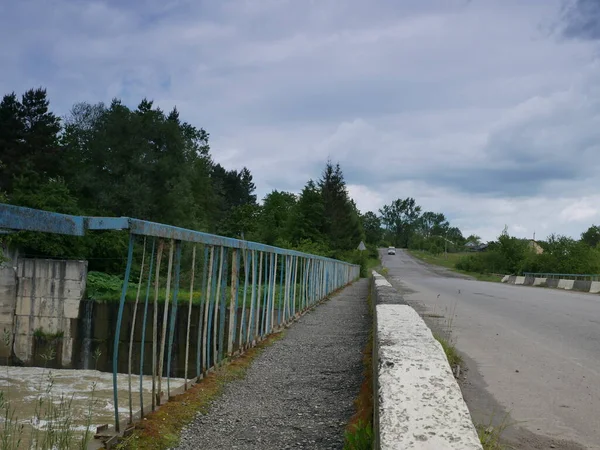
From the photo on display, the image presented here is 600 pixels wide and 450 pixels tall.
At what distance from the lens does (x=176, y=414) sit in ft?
13.6

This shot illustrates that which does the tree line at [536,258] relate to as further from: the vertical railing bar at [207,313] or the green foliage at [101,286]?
the vertical railing bar at [207,313]

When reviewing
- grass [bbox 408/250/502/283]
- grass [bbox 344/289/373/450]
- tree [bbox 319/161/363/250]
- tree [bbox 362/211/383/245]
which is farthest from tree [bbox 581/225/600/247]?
grass [bbox 344/289/373/450]

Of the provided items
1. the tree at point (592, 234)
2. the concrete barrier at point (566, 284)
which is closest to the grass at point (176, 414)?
the concrete barrier at point (566, 284)

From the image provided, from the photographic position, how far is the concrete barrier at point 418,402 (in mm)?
2320

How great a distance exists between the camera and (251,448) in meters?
3.62

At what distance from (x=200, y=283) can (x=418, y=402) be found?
6904 millimetres

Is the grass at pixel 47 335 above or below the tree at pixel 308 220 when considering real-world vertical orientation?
below

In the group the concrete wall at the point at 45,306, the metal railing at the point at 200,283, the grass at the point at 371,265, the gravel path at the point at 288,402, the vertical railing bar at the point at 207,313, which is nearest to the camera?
the metal railing at the point at 200,283

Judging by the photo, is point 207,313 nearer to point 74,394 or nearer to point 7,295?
point 74,394

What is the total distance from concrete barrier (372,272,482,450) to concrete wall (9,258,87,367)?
76.2ft

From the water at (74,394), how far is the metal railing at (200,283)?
27.6 inches

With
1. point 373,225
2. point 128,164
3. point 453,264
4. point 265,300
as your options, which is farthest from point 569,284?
point 373,225

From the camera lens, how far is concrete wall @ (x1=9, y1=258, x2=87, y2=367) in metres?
24.5

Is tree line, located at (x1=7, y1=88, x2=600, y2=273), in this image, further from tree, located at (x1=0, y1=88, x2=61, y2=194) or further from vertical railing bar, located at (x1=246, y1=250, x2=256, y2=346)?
vertical railing bar, located at (x1=246, y1=250, x2=256, y2=346)
